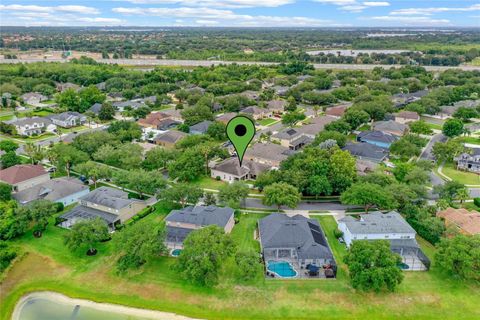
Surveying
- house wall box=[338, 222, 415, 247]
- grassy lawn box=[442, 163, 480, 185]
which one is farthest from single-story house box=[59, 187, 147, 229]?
grassy lawn box=[442, 163, 480, 185]

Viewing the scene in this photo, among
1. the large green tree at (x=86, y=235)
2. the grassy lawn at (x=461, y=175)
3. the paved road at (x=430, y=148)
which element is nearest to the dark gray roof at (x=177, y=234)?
the large green tree at (x=86, y=235)

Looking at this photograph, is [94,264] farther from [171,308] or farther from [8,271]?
[171,308]


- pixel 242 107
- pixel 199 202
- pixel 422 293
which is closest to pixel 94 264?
pixel 199 202

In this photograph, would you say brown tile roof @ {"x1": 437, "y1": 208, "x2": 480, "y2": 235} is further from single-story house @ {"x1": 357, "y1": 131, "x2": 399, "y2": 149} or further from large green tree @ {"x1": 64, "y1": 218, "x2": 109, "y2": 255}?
large green tree @ {"x1": 64, "y1": 218, "x2": 109, "y2": 255}

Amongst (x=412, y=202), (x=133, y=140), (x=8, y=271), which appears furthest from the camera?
(x=133, y=140)

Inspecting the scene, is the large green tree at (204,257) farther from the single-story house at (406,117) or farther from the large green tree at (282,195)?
the single-story house at (406,117)

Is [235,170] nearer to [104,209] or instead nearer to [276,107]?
[104,209]
